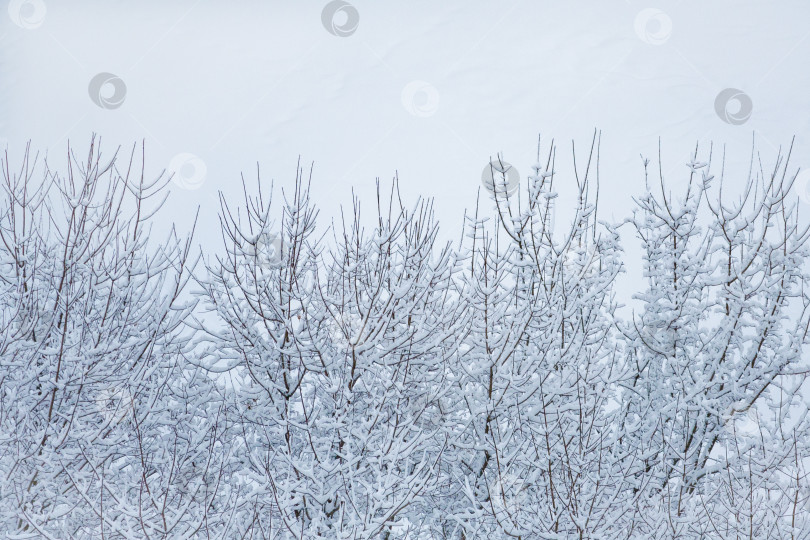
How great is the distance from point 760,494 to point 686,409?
1400 mm

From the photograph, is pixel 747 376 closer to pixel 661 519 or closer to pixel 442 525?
pixel 661 519

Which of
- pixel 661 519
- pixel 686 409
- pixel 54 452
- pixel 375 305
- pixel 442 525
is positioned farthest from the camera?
pixel 686 409

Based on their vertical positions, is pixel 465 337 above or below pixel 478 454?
above

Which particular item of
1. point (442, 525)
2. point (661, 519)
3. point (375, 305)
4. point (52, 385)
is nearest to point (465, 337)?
point (375, 305)

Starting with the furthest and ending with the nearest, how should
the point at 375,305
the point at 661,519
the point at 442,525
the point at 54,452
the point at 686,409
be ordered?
the point at 686,409
the point at 442,525
the point at 375,305
the point at 661,519
the point at 54,452

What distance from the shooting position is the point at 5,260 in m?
7.95

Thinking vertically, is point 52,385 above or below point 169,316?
below

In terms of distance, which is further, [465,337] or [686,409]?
[686,409]

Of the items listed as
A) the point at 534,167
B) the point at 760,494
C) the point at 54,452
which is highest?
the point at 534,167

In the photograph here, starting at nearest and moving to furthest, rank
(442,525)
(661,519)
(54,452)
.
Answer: (54,452), (661,519), (442,525)

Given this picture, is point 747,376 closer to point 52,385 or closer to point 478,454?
point 478,454

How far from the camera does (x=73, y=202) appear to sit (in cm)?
740

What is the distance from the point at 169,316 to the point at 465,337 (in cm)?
375

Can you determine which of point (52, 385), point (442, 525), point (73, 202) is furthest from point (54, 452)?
point (442, 525)
